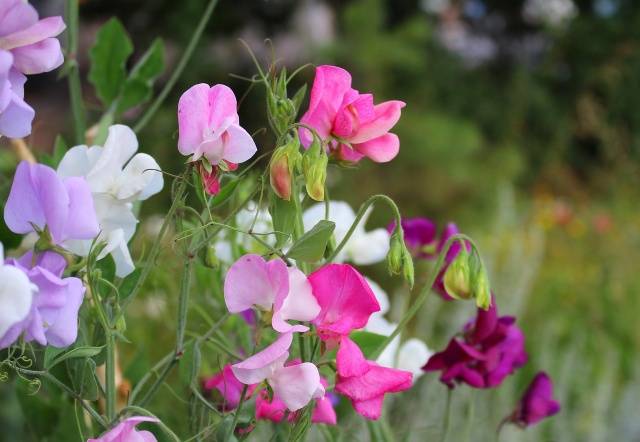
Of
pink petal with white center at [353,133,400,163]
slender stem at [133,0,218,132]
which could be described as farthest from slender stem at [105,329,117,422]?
slender stem at [133,0,218,132]

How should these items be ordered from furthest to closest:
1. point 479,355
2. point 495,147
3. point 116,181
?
point 495,147 < point 479,355 < point 116,181

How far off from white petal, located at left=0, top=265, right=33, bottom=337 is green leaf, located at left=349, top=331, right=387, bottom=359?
219mm

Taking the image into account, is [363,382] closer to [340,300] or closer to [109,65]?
[340,300]

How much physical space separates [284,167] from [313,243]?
33 millimetres

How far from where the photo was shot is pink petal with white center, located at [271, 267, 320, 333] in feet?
1.22

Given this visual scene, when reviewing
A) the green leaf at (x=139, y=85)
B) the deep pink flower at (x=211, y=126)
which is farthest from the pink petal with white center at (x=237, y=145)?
the green leaf at (x=139, y=85)

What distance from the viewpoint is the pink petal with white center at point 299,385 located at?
37 centimetres

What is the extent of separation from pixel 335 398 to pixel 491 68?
674 centimetres

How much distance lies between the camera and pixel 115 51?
0.70 meters

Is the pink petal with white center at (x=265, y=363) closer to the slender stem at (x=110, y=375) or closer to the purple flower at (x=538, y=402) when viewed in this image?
the slender stem at (x=110, y=375)

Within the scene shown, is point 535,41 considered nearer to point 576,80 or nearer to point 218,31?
point 576,80

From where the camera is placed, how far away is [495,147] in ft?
17.0

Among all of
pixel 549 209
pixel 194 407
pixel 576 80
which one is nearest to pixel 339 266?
pixel 194 407

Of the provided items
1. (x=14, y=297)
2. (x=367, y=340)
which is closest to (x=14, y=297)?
(x=14, y=297)
